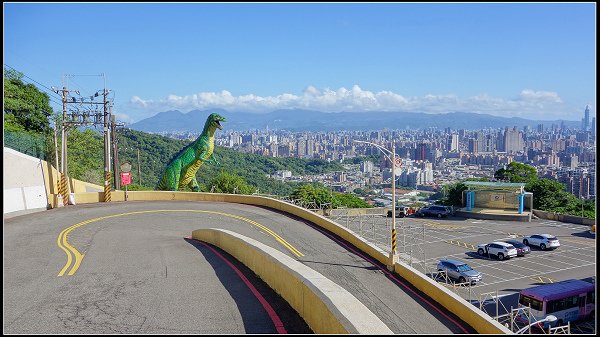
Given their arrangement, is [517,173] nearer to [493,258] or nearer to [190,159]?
[493,258]

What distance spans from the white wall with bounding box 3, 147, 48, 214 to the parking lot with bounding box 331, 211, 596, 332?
18.7m

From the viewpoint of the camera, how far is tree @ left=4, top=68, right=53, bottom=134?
4584 centimetres

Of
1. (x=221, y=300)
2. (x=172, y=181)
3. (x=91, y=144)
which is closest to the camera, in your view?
(x=221, y=300)

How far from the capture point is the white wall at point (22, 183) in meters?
24.6

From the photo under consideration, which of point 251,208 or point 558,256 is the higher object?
point 251,208

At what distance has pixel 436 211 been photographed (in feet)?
171

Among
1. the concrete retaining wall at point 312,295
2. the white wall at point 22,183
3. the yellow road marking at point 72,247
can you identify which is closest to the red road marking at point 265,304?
the concrete retaining wall at point 312,295

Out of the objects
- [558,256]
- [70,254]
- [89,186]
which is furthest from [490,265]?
[89,186]

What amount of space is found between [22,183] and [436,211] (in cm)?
3967

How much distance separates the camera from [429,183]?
13738 cm

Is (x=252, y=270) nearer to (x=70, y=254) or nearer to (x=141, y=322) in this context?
(x=141, y=322)

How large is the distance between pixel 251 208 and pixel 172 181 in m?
10.1

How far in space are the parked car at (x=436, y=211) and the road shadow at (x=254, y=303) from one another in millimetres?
41314

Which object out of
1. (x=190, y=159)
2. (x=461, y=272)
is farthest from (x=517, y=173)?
(x=190, y=159)
